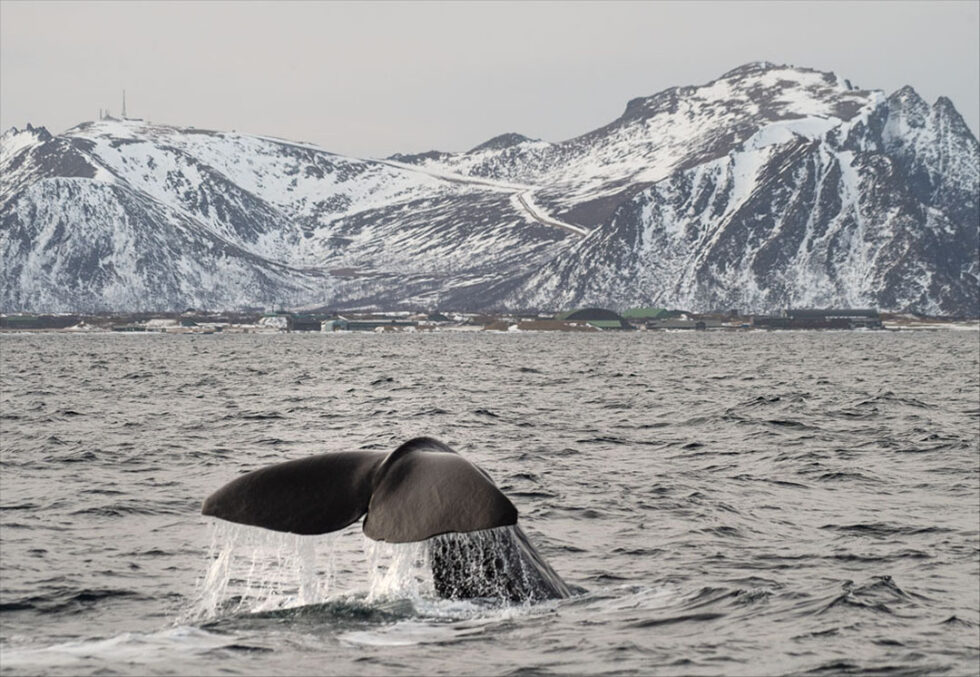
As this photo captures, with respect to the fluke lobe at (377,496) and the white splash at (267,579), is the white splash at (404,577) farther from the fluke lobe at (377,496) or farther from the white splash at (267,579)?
the fluke lobe at (377,496)

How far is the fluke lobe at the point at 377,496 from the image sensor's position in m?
9.06

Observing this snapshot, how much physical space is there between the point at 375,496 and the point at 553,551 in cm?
835

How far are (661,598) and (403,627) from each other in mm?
3410

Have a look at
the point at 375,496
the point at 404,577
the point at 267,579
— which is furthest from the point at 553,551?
the point at 375,496

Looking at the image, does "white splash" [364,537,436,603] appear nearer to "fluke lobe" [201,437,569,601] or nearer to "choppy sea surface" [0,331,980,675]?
"choppy sea surface" [0,331,980,675]

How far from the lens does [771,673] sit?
37.3ft

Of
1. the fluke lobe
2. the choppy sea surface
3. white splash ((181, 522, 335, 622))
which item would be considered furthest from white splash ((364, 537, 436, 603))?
the fluke lobe

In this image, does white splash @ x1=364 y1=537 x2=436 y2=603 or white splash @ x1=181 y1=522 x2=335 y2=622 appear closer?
white splash @ x1=364 y1=537 x2=436 y2=603

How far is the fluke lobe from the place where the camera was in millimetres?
9062

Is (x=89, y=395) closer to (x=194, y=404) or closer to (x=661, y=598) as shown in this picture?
(x=194, y=404)

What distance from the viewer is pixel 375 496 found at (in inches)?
378

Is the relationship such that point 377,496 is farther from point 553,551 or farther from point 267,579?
point 553,551

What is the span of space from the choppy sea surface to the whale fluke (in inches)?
10.0

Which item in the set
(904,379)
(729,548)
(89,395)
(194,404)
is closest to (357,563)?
(729,548)
